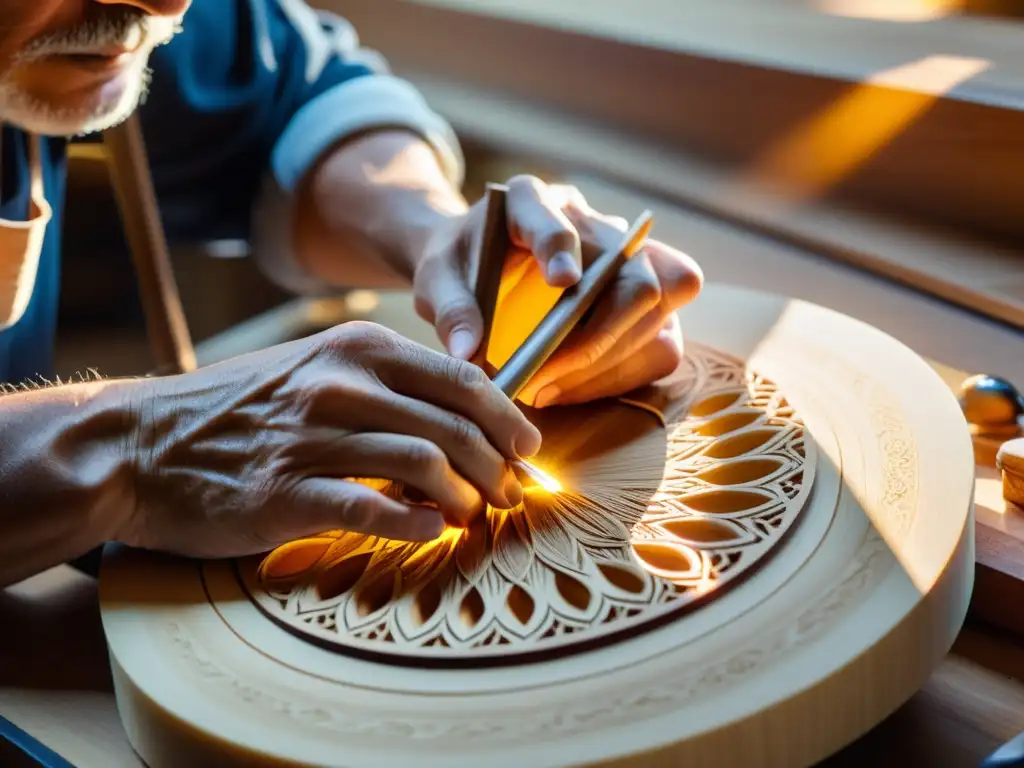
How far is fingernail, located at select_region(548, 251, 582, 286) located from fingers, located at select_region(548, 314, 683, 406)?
73 millimetres

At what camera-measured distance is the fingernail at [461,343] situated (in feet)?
2.55

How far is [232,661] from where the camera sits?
0.58 meters

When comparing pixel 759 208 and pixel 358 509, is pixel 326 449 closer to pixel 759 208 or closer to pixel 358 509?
pixel 358 509

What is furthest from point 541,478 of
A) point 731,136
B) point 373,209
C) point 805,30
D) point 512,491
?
point 805,30

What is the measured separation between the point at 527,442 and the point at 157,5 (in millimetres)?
481

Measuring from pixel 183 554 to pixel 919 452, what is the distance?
1.57 feet

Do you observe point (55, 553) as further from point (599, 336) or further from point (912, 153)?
point (912, 153)

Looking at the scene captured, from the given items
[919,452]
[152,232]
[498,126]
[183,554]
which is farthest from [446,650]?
[498,126]

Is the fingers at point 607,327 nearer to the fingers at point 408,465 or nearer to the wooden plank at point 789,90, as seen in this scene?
the fingers at point 408,465

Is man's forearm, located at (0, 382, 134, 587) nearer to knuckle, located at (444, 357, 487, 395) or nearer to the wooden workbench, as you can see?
the wooden workbench

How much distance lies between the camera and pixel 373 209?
1.09 m

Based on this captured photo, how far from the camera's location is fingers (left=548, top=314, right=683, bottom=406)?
2.62ft

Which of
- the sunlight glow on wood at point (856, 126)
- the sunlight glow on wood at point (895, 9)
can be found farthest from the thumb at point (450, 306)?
the sunlight glow on wood at point (895, 9)

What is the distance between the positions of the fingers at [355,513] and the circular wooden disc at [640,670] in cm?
6
